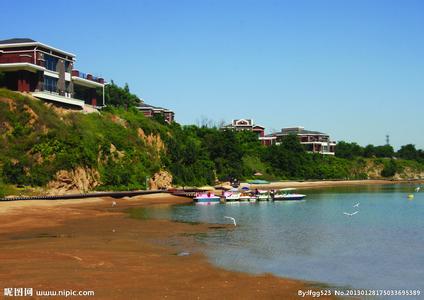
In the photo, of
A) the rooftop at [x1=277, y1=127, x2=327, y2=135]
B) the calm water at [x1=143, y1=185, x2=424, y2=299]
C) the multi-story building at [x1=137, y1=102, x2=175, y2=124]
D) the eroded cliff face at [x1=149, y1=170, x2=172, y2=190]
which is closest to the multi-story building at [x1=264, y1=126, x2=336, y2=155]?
the rooftop at [x1=277, y1=127, x2=327, y2=135]

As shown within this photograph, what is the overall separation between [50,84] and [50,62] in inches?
140

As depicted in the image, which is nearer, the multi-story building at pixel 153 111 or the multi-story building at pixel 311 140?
the multi-story building at pixel 153 111

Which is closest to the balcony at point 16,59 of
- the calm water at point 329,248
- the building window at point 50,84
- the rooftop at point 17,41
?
the rooftop at point 17,41

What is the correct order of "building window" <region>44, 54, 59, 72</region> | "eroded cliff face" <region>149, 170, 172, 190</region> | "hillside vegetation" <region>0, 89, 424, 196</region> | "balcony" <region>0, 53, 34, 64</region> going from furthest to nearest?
"eroded cliff face" <region>149, 170, 172, 190</region>, "building window" <region>44, 54, 59, 72</region>, "balcony" <region>0, 53, 34, 64</region>, "hillside vegetation" <region>0, 89, 424, 196</region>

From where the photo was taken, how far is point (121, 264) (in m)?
20.5

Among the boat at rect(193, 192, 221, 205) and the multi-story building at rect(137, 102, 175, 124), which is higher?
the multi-story building at rect(137, 102, 175, 124)

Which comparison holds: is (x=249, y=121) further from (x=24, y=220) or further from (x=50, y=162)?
(x=24, y=220)

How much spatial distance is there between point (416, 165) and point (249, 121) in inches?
2991

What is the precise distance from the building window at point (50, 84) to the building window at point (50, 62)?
173 cm

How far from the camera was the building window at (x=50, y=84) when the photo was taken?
72.9 m

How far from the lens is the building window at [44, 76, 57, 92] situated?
72.9 m

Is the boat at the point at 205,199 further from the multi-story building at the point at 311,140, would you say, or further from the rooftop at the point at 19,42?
the multi-story building at the point at 311,140

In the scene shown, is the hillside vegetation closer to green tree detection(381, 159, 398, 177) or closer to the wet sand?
the wet sand

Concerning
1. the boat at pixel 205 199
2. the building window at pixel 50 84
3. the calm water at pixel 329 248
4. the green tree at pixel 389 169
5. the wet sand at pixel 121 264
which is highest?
the building window at pixel 50 84
